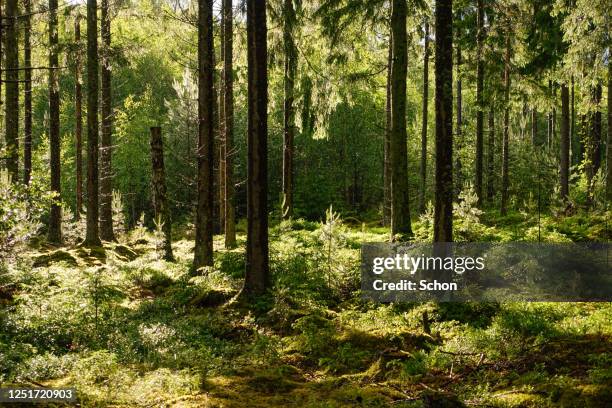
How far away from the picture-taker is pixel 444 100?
861 cm

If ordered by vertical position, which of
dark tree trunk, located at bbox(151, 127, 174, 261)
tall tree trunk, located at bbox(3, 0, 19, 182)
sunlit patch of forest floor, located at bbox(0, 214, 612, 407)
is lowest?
sunlit patch of forest floor, located at bbox(0, 214, 612, 407)

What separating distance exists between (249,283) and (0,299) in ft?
15.8

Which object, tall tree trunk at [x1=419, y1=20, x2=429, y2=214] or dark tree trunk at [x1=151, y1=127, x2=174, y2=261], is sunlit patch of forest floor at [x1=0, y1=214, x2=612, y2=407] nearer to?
dark tree trunk at [x1=151, y1=127, x2=174, y2=261]

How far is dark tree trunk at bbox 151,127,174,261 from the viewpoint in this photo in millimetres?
15416

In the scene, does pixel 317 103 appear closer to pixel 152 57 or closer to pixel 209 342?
pixel 209 342

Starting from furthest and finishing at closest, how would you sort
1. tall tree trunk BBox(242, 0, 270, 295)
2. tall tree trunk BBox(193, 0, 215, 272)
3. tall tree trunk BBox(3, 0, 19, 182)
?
tall tree trunk BBox(3, 0, 19, 182)
tall tree trunk BBox(193, 0, 215, 272)
tall tree trunk BBox(242, 0, 270, 295)

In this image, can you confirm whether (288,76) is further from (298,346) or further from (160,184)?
(298,346)

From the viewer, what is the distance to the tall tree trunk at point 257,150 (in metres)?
9.87

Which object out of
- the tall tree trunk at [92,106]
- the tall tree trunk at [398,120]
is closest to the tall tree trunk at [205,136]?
the tall tree trunk at [398,120]

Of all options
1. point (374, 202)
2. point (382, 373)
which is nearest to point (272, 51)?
point (382, 373)

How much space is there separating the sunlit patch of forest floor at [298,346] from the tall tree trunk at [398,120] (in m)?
2.84

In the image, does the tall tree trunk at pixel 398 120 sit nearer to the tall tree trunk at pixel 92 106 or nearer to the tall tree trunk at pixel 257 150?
the tall tree trunk at pixel 257 150

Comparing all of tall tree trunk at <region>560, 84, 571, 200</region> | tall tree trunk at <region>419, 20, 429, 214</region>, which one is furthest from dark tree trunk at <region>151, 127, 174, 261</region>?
tall tree trunk at <region>560, 84, 571, 200</region>

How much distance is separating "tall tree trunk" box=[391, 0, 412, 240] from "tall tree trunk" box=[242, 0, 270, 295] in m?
4.79
